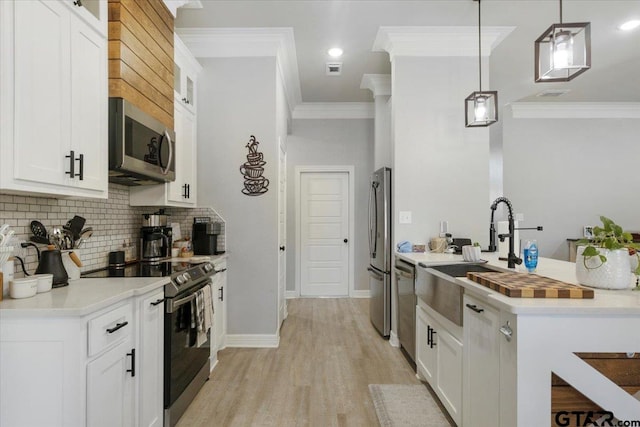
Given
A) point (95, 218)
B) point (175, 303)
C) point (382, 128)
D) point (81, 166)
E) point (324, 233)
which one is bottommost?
point (175, 303)

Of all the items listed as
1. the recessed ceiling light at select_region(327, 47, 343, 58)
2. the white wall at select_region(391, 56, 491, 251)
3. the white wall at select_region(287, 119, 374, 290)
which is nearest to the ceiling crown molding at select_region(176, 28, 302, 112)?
the recessed ceiling light at select_region(327, 47, 343, 58)

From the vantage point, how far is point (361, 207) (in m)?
5.86

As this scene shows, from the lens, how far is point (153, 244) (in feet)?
9.73

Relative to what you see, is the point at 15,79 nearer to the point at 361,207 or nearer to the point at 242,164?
the point at 242,164

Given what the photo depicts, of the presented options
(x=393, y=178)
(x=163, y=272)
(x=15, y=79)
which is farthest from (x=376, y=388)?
(x=15, y=79)

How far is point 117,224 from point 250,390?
1.63 meters

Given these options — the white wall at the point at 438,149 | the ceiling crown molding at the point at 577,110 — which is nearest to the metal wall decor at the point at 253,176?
the white wall at the point at 438,149

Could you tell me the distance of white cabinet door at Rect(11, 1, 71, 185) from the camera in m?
1.45

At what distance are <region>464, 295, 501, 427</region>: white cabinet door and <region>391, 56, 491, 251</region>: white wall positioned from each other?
6.17ft

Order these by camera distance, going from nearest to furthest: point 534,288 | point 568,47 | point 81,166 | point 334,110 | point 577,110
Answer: point 534,288 < point 81,166 < point 568,47 < point 334,110 < point 577,110

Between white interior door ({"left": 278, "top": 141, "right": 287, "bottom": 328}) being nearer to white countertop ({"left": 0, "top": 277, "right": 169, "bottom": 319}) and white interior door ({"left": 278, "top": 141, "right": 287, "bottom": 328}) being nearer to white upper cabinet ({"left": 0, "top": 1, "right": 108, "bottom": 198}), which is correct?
white countertop ({"left": 0, "top": 277, "right": 169, "bottom": 319})

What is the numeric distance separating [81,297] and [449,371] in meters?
1.96

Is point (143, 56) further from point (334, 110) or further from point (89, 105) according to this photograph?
point (334, 110)

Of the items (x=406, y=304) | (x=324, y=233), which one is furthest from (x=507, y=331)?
(x=324, y=233)
